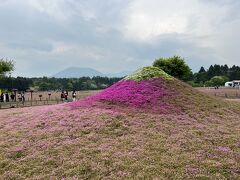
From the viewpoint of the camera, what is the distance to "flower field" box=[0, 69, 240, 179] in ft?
35.9

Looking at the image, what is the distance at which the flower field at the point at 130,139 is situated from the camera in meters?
10.9

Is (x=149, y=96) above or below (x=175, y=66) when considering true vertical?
below

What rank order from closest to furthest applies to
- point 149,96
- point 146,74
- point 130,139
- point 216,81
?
point 130,139
point 149,96
point 146,74
point 216,81

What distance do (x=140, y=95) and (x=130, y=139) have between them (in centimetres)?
698

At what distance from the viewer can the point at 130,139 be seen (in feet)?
45.4

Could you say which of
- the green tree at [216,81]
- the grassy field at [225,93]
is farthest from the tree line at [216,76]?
the grassy field at [225,93]

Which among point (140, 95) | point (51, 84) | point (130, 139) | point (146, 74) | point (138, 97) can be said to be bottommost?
point (130, 139)

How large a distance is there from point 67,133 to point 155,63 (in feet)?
189

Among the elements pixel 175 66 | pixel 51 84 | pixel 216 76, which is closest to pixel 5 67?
→ pixel 175 66

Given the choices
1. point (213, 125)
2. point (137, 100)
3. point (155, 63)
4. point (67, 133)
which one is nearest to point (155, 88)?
point (137, 100)

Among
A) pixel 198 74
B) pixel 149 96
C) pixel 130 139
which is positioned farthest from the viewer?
pixel 198 74

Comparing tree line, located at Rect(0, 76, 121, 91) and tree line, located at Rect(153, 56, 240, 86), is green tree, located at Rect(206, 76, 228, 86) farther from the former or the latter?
tree line, located at Rect(0, 76, 121, 91)

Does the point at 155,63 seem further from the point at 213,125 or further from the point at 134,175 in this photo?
the point at 134,175

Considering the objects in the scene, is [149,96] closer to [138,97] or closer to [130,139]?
[138,97]
